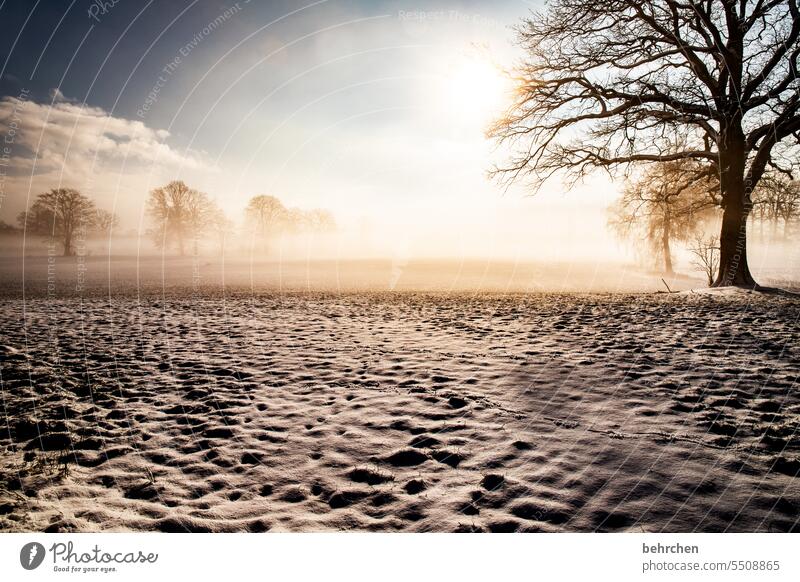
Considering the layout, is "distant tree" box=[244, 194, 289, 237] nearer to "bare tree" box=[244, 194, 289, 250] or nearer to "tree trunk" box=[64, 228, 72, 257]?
"bare tree" box=[244, 194, 289, 250]

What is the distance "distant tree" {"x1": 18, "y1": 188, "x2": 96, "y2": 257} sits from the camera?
5128 centimetres

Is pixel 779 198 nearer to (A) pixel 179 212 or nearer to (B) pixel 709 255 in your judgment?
(B) pixel 709 255

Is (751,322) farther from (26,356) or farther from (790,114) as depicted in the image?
(26,356)

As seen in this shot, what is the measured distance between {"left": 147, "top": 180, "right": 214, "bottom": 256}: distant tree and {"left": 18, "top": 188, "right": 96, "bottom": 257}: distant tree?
9448 millimetres

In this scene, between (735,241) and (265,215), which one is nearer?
(735,241)

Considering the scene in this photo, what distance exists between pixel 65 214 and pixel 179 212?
Result: 48.2 ft

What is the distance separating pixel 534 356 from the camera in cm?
781

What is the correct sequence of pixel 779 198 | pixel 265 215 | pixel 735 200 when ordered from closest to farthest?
pixel 735 200 → pixel 779 198 → pixel 265 215

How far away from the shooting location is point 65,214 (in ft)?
172

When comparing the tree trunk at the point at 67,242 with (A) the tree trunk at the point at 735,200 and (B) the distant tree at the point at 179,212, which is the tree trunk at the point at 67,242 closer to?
(B) the distant tree at the point at 179,212

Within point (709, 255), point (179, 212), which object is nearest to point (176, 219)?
point (179, 212)

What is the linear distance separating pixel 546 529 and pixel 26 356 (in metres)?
11.1

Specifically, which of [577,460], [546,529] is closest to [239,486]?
[546,529]

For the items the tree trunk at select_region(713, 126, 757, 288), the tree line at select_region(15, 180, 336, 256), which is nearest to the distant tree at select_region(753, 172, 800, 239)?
the tree trunk at select_region(713, 126, 757, 288)
